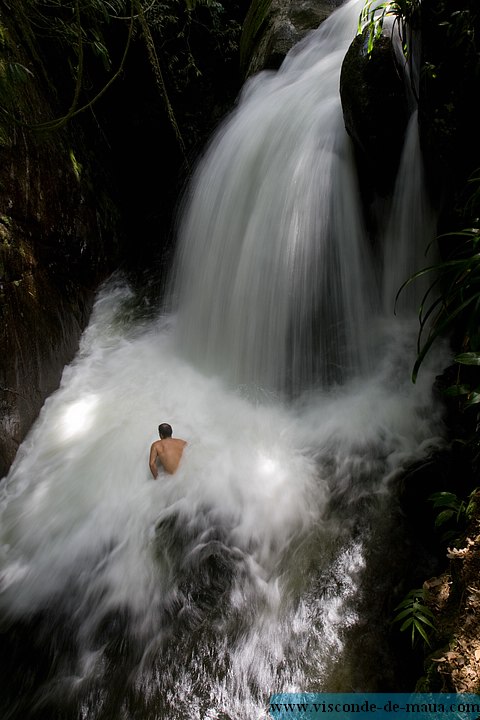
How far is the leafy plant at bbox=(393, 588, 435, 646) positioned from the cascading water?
0.94 feet

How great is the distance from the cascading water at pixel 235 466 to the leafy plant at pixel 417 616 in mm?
286

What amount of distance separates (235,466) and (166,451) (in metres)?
0.58

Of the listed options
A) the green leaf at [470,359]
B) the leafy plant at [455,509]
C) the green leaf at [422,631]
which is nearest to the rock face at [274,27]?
the green leaf at [470,359]

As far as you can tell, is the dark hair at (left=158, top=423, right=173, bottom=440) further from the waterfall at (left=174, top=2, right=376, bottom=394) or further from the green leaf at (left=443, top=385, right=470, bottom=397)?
the green leaf at (left=443, top=385, right=470, bottom=397)

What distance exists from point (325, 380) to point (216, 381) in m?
1.15

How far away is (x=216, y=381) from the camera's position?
4.27 m

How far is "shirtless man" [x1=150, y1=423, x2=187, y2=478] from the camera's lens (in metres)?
3.28

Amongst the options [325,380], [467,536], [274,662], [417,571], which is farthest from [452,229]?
[274,662]

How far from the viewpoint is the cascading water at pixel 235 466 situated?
2236mm

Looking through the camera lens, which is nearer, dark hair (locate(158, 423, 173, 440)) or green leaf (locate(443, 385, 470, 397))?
green leaf (locate(443, 385, 470, 397))

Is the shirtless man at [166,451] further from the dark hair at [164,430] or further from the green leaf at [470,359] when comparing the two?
the green leaf at [470,359]

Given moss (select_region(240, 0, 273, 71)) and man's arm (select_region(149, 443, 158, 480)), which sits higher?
moss (select_region(240, 0, 273, 71))

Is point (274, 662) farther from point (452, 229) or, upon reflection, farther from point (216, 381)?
point (452, 229)

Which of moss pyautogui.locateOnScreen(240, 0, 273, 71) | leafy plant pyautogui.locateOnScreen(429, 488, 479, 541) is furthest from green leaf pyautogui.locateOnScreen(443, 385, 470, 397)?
moss pyautogui.locateOnScreen(240, 0, 273, 71)
